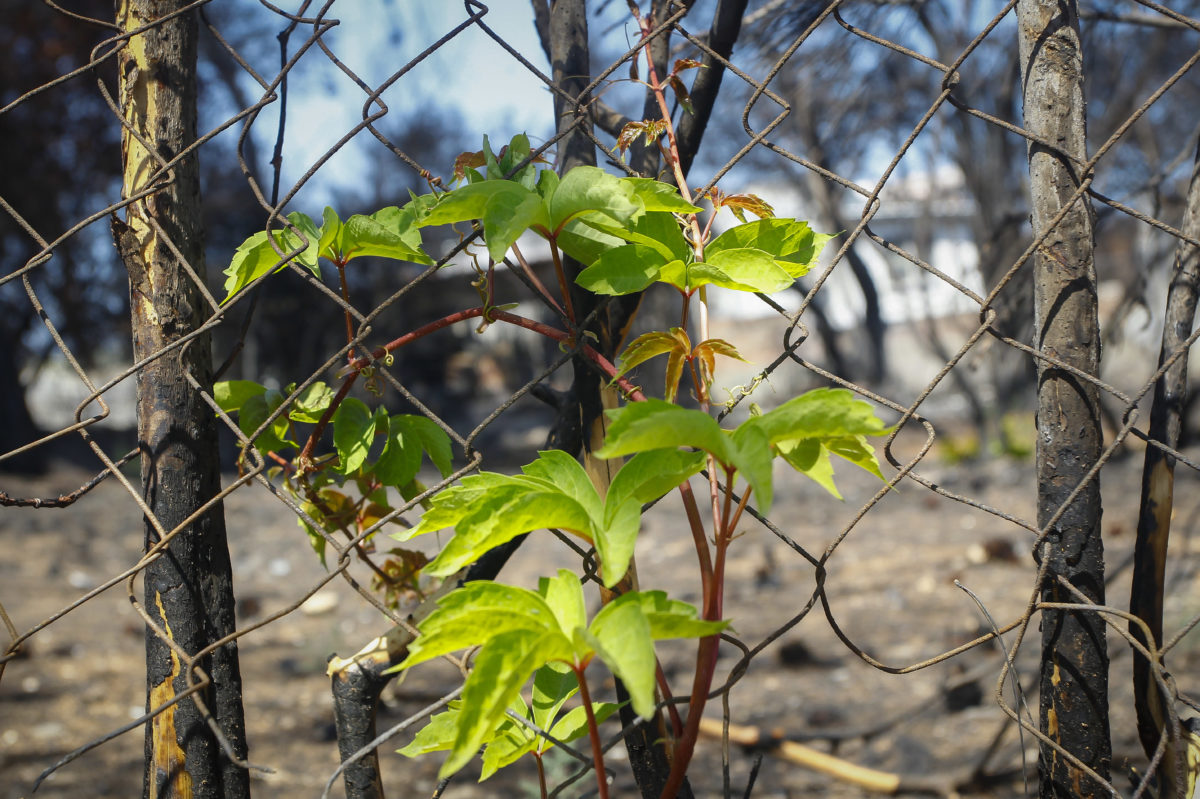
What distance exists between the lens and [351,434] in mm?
962

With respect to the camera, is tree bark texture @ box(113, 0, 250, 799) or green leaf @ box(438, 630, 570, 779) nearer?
green leaf @ box(438, 630, 570, 779)

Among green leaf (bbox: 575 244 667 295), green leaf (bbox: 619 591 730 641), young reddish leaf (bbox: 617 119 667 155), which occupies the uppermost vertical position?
young reddish leaf (bbox: 617 119 667 155)

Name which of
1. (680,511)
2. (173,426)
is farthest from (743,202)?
(680,511)

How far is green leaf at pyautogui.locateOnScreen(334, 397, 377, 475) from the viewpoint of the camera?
3.14ft

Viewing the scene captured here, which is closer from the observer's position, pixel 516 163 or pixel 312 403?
pixel 516 163

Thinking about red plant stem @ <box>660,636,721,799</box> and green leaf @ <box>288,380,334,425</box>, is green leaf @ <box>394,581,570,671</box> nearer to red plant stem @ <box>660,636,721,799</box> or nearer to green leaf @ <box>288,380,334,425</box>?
red plant stem @ <box>660,636,721,799</box>

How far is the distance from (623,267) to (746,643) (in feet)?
11.1

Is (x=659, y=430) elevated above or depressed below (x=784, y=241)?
below

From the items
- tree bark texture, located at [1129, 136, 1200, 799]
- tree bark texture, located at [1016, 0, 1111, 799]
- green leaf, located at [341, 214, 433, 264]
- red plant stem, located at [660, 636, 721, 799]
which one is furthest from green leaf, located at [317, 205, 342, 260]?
tree bark texture, located at [1129, 136, 1200, 799]

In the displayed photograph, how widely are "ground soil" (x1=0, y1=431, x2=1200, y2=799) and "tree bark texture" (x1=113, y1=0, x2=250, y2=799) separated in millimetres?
247

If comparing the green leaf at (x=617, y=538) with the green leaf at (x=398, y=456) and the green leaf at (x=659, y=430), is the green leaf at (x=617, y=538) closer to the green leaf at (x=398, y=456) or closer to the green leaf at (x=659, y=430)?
the green leaf at (x=659, y=430)

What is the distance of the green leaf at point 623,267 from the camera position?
79 cm

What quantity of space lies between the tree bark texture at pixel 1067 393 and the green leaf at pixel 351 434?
767 millimetres

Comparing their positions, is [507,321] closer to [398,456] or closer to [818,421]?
[398,456]
